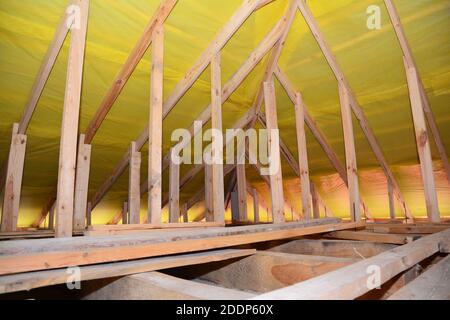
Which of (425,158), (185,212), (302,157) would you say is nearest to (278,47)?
(302,157)

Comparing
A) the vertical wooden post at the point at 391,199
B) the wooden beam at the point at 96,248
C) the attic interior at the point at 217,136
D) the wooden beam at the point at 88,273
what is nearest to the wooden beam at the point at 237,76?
the attic interior at the point at 217,136

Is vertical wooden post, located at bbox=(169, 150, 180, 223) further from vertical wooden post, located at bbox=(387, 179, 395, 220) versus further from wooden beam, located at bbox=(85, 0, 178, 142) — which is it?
vertical wooden post, located at bbox=(387, 179, 395, 220)

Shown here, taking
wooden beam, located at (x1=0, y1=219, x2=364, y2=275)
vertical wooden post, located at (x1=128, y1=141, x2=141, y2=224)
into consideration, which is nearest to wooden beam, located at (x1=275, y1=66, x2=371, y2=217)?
vertical wooden post, located at (x1=128, y1=141, x2=141, y2=224)

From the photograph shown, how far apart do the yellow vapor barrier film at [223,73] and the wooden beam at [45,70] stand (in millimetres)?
64

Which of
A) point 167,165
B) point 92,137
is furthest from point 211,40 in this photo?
point 167,165

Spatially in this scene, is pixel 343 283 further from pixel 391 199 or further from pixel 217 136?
pixel 391 199

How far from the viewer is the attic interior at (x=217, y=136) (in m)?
1.27

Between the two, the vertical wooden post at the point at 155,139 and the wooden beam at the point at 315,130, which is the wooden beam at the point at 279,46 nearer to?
the wooden beam at the point at 315,130

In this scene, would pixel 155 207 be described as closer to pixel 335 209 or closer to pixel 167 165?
pixel 167 165

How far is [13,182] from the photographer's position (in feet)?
10.3

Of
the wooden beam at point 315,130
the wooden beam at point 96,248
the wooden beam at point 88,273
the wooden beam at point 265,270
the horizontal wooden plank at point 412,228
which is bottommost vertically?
the wooden beam at point 265,270

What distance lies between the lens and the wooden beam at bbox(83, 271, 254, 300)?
89 cm

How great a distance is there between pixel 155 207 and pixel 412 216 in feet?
17.5

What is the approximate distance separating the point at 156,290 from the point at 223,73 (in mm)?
3280
